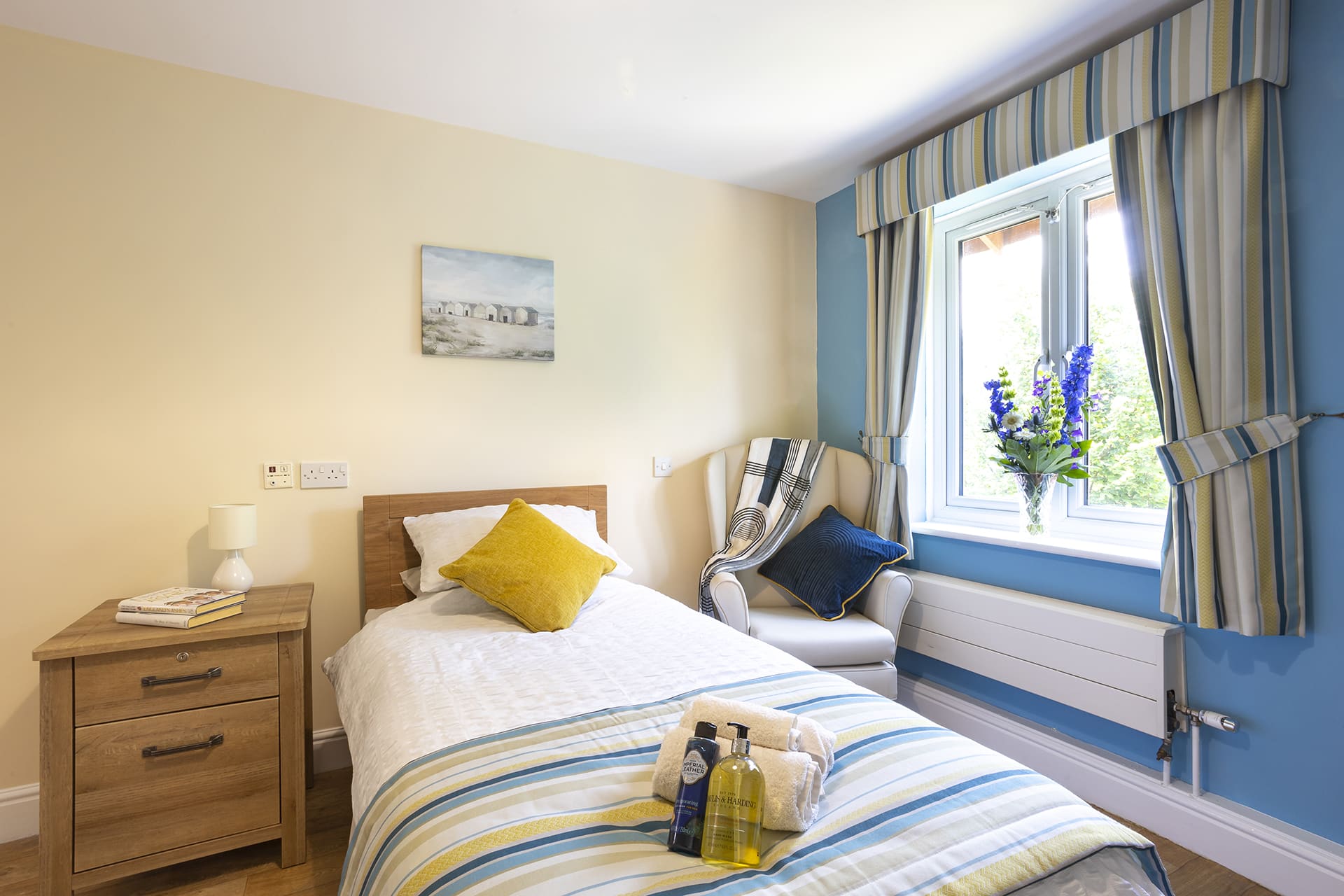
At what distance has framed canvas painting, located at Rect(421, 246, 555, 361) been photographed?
2682 mm

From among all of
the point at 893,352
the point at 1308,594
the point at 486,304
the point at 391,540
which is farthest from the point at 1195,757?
the point at 486,304

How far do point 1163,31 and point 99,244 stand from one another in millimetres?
3418

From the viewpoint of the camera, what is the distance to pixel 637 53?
2.25 m

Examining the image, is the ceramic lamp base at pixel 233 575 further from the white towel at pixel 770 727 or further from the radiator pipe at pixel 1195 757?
the radiator pipe at pixel 1195 757

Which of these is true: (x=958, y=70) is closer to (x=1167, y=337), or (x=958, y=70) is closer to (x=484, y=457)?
(x=1167, y=337)

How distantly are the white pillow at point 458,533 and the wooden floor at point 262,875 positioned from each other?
841 millimetres

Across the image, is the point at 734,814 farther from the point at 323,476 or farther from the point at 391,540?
the point at 323,476

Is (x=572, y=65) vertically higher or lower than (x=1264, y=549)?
higher

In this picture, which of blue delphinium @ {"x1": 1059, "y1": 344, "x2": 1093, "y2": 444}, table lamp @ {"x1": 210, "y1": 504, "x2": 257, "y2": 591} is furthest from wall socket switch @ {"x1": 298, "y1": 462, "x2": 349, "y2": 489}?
blue delphinium @ {"x1": 1059, "y1": 344, "x2": 1093, "y2": 444}

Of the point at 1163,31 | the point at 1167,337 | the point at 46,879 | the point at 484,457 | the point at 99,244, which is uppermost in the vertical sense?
the point at 1163,31

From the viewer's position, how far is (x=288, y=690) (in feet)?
6.42

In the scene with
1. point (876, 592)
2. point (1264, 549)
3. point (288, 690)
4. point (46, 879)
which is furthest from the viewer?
point (876, 592)

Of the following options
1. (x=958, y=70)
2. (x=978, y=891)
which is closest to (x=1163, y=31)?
Result: (x=958, y=70)

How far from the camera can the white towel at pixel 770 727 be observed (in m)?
1.15
